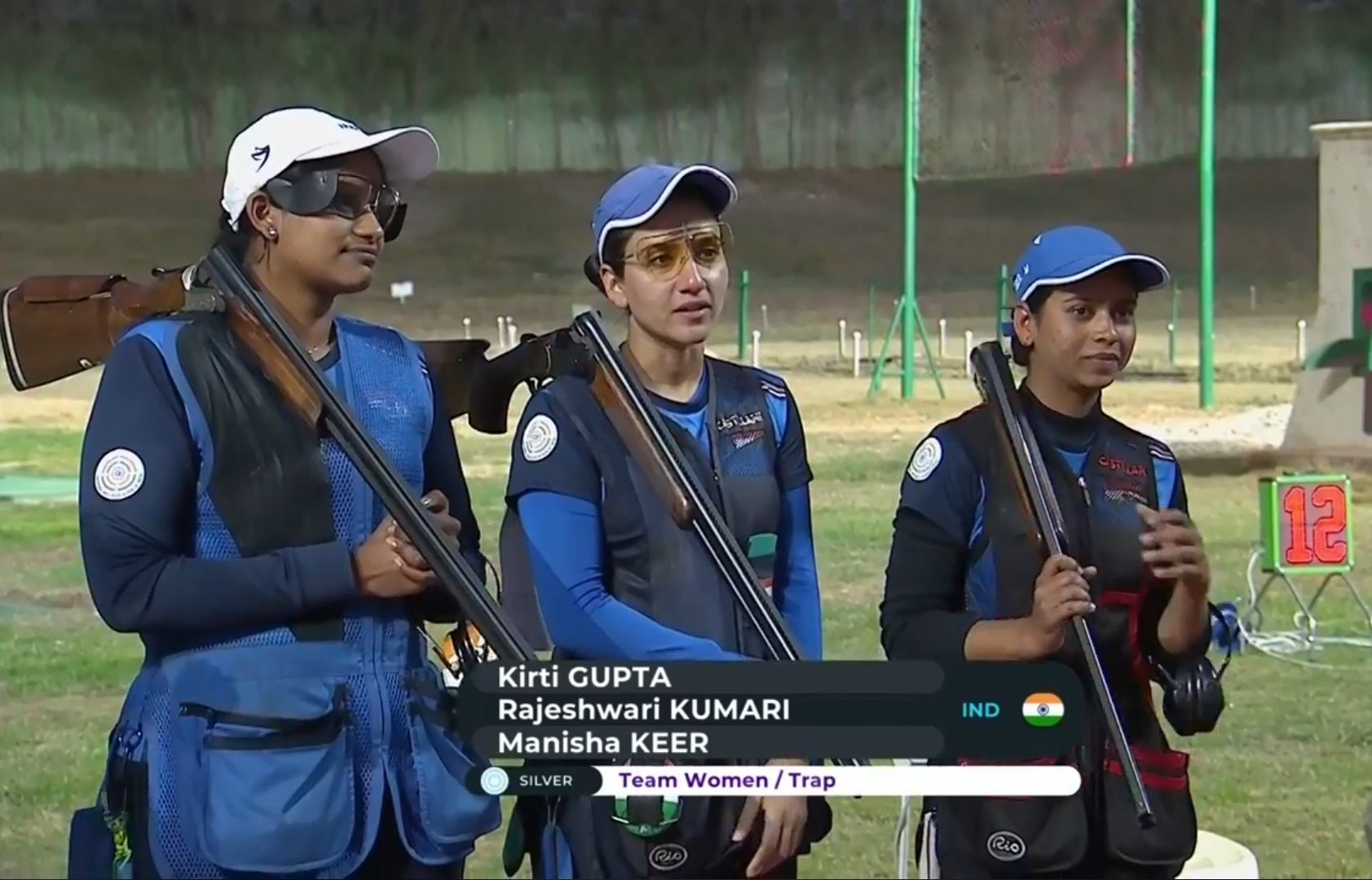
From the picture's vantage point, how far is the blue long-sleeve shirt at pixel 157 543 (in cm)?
165

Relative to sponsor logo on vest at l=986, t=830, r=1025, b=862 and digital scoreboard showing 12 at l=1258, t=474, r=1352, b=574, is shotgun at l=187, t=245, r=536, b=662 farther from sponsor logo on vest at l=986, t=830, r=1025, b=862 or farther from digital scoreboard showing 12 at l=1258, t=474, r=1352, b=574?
digital scoreboard showing 12 at l=1258, t=474, r=1352, b=574

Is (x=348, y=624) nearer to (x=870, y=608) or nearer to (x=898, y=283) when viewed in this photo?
(x=870, y=608)

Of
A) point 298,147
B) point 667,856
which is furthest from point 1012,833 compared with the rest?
point 298,147

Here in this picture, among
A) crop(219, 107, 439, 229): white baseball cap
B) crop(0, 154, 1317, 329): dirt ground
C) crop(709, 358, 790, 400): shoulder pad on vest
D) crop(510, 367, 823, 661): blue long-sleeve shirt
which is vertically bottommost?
crop(510, 367, 823, 661): blue long-sleeve shirt

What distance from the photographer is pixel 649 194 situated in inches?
73.9

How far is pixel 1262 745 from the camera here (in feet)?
9.70

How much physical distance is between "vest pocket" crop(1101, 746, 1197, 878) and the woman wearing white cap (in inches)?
24.1

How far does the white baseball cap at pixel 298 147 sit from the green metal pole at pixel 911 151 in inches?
50.1

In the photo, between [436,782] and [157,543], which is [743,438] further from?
[157,543]

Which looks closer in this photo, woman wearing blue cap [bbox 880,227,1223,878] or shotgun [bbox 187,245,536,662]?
shotgun [bbox 187,245,536,662]

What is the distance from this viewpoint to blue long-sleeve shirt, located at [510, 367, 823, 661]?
1.82 m

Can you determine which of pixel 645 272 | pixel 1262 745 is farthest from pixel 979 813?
pixel 1262 745

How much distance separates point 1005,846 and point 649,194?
29.4 inches

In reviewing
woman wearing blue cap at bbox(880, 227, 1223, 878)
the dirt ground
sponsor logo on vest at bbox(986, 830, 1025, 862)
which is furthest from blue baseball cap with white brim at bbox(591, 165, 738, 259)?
the dirt ground
